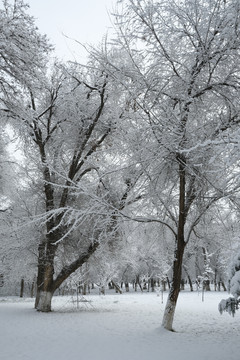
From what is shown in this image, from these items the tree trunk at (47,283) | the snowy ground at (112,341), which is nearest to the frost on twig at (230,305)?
the snowy ground at (112,341)

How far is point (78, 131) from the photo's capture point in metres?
14.7

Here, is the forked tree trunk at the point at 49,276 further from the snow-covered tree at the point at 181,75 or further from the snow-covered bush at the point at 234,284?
the snow-covered bush at the point at 234,284

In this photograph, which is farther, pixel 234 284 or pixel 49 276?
pixel 49 276

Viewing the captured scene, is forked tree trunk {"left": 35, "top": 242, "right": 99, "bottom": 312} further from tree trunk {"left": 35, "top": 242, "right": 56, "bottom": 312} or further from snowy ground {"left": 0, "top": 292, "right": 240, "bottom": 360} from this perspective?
snowy ground {"left": 0, "top": 292, "right": 240, "bottom": 360}

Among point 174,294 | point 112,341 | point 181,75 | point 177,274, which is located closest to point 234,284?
point 112,341

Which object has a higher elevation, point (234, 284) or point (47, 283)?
point (234, 284)

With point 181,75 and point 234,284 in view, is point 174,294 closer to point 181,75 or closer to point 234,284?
point 234,284

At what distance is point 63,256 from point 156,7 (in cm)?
1201

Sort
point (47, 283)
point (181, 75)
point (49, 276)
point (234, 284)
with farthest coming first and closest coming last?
point (49, 276) → point (47, 283) → point (181, 75) → point (234, 284)

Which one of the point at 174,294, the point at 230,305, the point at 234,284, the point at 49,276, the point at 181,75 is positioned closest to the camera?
the point at 234,284

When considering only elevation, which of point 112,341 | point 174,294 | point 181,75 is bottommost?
point 112,341

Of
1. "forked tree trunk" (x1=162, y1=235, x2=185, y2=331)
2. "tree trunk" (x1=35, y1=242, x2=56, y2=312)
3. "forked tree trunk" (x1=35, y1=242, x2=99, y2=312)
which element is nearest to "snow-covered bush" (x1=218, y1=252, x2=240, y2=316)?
"forked tree trunk" (x1=162, y1=235, x2=185, y2=331)

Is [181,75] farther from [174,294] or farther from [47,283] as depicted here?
[47,283]

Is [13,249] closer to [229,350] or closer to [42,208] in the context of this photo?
[42,208]
